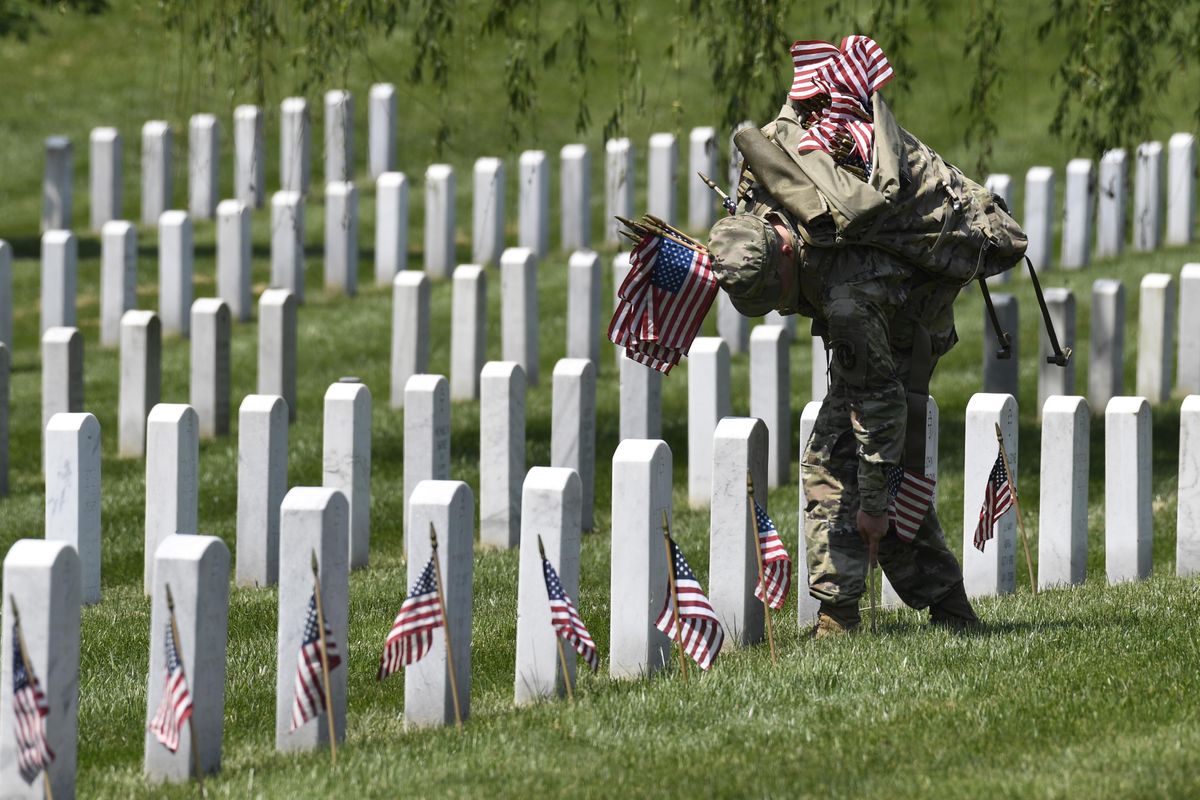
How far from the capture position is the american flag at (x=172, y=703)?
4227 millimetres

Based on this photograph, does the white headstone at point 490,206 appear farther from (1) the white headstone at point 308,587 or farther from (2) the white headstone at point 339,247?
(1) the white headstone at point 308,587

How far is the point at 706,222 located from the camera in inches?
646

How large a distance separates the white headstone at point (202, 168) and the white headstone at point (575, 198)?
3.08m

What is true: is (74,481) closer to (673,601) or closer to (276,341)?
(673,601)

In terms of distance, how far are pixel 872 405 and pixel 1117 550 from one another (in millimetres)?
2195

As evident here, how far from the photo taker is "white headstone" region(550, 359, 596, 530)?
847cm

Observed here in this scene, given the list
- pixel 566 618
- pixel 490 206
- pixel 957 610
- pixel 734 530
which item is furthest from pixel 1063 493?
pixel 490 206

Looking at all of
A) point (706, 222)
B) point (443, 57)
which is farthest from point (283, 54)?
point (443, 57)

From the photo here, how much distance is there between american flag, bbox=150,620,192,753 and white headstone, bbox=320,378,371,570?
3364 mm

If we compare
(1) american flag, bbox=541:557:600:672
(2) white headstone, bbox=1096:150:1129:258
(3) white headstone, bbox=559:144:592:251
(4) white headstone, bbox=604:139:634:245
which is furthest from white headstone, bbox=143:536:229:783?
(2) white headstone, bbox=1096:150:1129:258

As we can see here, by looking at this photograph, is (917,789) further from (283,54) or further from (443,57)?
(283,54)

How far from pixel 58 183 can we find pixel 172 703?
12755 mm

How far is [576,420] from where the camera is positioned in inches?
334

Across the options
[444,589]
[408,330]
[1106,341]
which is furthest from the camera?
[408,330]
